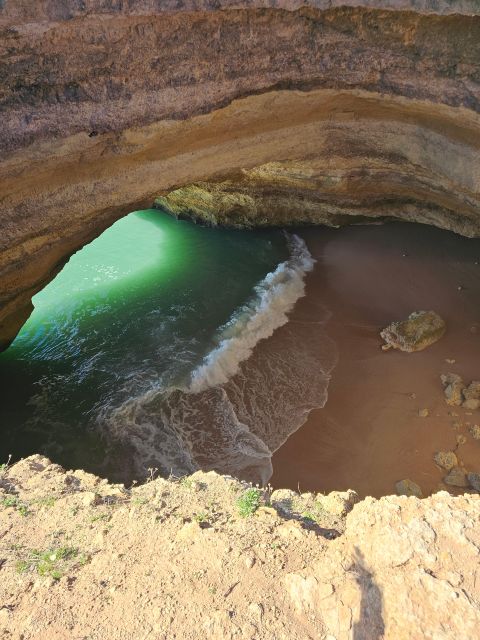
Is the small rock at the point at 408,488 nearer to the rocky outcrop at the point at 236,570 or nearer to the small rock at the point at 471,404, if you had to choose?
the small rock at the point at 471,404

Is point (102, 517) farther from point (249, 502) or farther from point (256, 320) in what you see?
point (256, 320)

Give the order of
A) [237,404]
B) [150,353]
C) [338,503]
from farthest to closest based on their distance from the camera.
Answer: [150,353] → [237,404] → [338,503]

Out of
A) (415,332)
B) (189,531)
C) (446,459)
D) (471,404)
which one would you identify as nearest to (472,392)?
(471,404)

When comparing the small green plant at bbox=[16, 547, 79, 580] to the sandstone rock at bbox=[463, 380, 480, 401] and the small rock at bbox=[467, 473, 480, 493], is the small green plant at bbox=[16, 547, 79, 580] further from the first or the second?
Result: the sandstone rock at bbox=[463, 380, 480, 401]

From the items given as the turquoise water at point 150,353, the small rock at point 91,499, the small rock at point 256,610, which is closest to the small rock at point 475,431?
the turquoise water at point 150,353

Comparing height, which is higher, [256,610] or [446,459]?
[256,610]

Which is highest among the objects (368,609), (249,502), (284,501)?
(368,609)

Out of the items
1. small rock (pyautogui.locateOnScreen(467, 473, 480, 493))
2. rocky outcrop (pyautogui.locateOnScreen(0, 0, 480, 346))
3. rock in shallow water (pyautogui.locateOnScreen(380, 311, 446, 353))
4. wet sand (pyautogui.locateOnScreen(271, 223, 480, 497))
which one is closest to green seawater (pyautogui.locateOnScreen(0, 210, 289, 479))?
rocky outcrop (pyautogui.locateOnScreen(0, 0, 480, 346))
